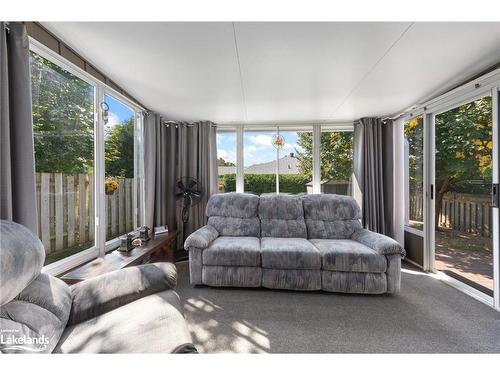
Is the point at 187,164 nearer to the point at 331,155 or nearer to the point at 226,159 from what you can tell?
the point at 226,159

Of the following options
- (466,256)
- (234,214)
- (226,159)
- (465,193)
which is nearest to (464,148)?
(465,193)

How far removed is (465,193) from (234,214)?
2.83 metres

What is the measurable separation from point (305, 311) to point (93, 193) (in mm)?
2416

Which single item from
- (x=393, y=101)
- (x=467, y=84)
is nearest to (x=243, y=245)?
(x=393, y=101)

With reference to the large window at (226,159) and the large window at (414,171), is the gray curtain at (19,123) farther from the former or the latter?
the large window at (414,171)

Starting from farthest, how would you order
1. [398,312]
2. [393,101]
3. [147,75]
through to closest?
1. [393,101]
2. [147,75]
3. [398,312]

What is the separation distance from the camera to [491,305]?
1.98 m

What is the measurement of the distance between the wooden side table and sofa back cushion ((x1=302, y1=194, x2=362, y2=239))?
1.99 m

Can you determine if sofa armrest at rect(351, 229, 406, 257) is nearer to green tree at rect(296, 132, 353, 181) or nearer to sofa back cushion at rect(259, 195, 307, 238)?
sofa back cushion at rect(259, 195, 307, 238)

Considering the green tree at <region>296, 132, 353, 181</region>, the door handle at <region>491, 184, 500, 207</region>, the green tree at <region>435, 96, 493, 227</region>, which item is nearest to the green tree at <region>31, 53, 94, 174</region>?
the green tree at <region>296, 132, 353, 181</region>

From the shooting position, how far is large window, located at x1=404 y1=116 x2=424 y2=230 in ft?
9.61

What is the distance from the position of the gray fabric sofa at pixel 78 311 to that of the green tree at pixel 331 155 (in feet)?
10.1
